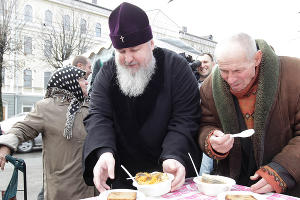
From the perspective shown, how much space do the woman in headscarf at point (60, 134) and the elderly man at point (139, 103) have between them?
795 mm

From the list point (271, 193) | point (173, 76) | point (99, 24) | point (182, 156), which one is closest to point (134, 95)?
point (173, 76)

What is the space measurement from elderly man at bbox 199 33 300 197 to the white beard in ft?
1.43

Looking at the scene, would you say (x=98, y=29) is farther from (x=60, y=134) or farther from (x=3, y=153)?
(x=3, y=153)

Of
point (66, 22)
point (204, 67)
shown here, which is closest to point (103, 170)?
point (204, 67)

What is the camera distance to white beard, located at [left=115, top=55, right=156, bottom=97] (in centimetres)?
177

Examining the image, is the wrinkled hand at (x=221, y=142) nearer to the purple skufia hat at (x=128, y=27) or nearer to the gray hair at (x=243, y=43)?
the gray hair at (x=243, y=43)

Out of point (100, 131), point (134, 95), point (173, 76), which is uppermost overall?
point (173, 76)

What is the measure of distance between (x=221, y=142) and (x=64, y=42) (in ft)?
60.7

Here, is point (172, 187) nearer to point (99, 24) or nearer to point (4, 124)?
point (4, 124)

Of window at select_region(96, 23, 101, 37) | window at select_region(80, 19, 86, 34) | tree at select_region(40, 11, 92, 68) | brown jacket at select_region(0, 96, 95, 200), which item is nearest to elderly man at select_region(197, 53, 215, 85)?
brown jacket at select_region(0, 96, 95, 200)

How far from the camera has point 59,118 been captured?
2.53m

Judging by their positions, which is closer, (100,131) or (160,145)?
(100,131)

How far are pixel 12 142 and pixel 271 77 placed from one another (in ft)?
5.71

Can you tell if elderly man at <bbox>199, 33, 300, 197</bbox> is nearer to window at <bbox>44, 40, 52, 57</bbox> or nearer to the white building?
window at <bbox>44, 40, 52, 57</bbox>
